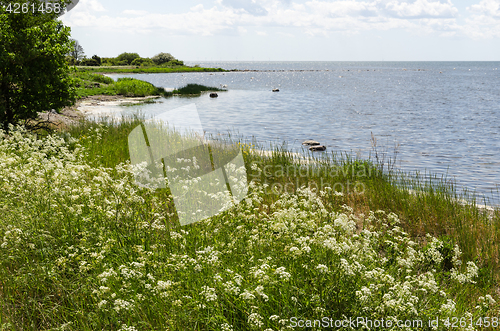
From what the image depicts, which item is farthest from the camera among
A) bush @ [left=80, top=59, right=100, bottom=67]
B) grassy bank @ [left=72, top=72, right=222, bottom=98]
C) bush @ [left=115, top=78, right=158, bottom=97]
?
bush @ [left=80, top=59, right=100, bottom=67]

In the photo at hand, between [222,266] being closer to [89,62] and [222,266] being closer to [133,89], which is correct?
[133,89]

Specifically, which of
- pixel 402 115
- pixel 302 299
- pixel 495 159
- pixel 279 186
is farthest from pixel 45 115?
pixel 402 115

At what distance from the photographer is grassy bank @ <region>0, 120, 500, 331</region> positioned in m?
2.70

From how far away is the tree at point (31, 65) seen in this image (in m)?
10.0

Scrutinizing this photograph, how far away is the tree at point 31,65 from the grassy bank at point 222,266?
6143 millimetres

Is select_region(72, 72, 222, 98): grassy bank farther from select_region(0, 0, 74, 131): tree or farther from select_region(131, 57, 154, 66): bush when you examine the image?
select_region(131, 57, 154, 66): bush

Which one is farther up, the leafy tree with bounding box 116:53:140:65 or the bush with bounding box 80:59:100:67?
the leafy tree with bounding box 116:53:140:65

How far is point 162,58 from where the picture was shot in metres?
134

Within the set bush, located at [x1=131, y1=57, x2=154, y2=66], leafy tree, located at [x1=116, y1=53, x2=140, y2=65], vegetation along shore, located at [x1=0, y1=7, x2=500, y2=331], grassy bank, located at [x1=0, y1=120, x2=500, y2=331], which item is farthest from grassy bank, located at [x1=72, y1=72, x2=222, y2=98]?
leafy tree, located at [x1=116, y1=53, x2=140, y2=65]

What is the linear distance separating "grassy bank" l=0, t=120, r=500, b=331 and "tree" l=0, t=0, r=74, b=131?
614 centimetres

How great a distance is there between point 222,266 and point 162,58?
459ft

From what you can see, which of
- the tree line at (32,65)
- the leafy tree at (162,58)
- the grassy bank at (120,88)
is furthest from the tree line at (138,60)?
the tree line at (32,65)

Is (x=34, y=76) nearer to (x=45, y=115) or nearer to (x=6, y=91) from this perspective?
(x=6, y=91)

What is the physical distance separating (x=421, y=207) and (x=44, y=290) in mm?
5645
